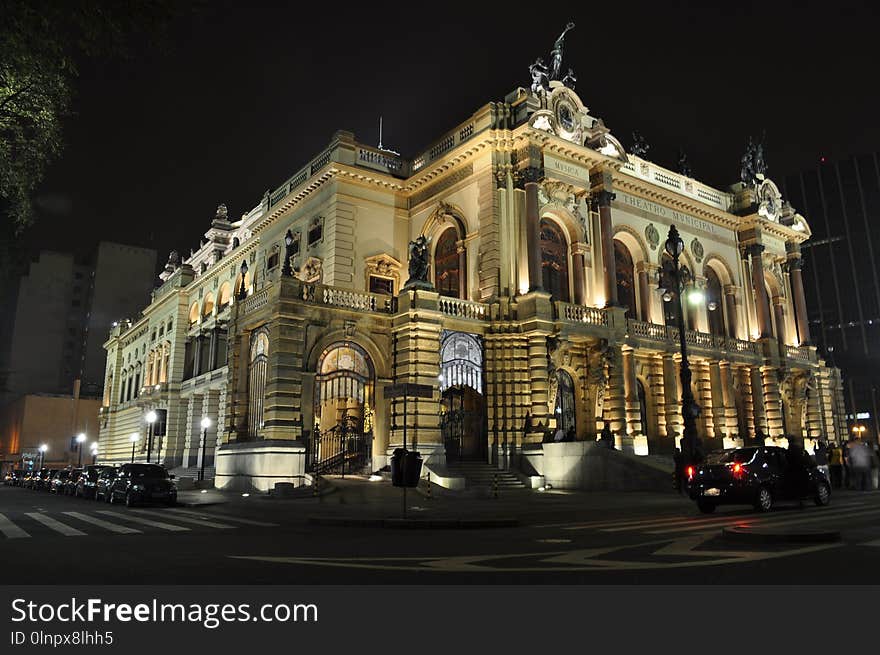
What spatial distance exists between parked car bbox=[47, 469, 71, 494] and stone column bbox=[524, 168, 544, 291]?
23194 millimetres

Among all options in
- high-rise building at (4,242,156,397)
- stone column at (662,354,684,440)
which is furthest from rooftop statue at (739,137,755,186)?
high-rise building at (4,242,156,397)

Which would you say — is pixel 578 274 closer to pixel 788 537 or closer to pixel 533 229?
pixel 533 229

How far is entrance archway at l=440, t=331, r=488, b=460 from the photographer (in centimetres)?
2950

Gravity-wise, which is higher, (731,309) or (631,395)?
(731,309)

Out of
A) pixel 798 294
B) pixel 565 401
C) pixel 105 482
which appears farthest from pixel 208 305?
pixel 798 294

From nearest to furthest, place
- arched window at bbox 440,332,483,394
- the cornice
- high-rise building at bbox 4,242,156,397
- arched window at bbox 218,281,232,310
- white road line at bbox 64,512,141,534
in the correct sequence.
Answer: white road line at bbox 64,512,141,534
arched window at bbox 440,332,483,394
the cornice
arched window at bbox 218,281,232,310
high-rise building at bbox 4,242,156,397

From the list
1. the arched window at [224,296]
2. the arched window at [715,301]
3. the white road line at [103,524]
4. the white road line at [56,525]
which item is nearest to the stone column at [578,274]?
the arched window at [715,301]

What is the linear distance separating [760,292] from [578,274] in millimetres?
16459

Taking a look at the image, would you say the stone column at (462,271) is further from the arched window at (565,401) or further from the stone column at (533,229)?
the arched window at (565,401)

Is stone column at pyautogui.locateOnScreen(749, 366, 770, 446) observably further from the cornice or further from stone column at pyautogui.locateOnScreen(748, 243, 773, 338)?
the cornice

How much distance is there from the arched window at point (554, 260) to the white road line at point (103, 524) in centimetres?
2328

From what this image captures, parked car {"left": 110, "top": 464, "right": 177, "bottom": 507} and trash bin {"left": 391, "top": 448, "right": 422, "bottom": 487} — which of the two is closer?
trash bin {"left": 391, "top": 448, "right": 422, "bottom": 487}

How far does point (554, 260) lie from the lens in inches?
1347
